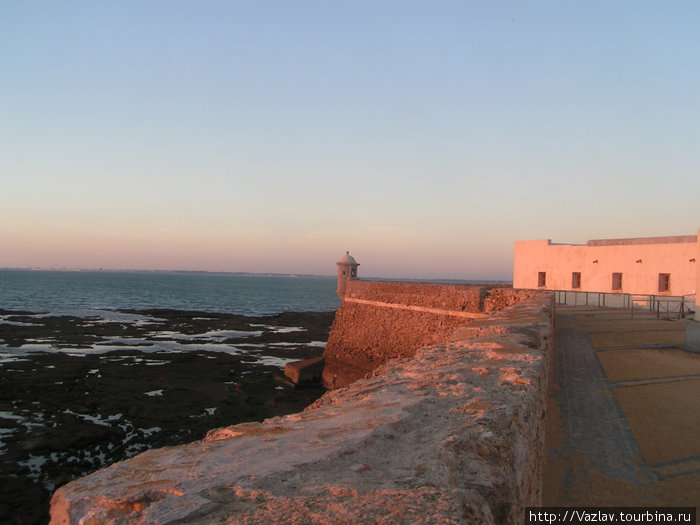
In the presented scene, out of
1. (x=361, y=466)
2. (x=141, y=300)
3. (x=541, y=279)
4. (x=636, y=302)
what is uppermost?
(x=541, y=279)

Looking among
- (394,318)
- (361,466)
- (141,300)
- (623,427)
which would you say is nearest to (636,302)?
(394,318)

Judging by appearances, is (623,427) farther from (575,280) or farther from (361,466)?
(575,280)

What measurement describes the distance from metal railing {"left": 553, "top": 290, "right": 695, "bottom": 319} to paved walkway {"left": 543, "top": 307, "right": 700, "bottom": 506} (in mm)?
8806

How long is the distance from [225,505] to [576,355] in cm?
915

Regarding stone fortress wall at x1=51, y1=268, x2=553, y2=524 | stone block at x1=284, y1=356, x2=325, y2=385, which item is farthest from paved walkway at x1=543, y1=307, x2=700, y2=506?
stone block at x1=284, y1=356, x2=325, y2=385

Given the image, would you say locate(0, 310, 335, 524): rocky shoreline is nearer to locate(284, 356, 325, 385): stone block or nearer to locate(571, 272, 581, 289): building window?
locate(284, 356, 325, 385): stone block

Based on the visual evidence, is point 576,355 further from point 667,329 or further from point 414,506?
point 414,506

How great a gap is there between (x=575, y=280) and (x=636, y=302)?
11.9 feet

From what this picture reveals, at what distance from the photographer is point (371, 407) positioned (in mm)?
2705

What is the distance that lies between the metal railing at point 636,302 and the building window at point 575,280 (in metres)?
0.75

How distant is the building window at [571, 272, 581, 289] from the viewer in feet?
78.7

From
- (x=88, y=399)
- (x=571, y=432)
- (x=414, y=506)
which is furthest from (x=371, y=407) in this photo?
(x=88, y=399)

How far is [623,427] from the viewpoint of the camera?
5332mm

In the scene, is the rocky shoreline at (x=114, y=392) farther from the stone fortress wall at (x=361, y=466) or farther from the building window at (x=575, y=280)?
the building window at (x=575, y=280)
